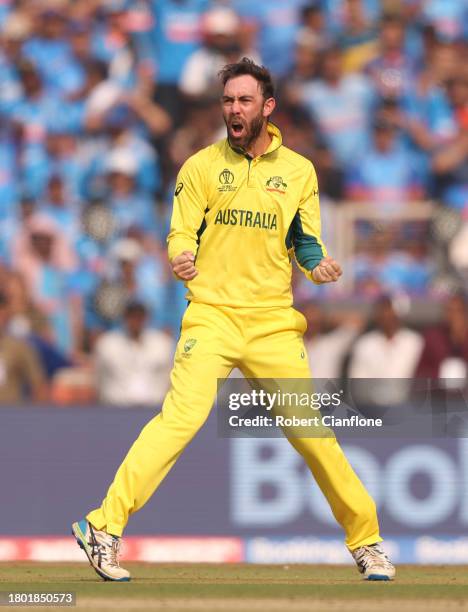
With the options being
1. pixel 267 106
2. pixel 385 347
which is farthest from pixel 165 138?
pixel 267 106

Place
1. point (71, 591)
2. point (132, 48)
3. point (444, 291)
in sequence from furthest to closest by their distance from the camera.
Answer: point (132, 48), point (444, 291), point (71, 591)

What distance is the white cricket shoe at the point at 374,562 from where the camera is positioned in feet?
20.2

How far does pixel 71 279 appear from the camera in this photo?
37.4 feet

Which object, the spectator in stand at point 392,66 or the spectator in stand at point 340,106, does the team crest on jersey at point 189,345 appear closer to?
the spectator in stand at point 340,106

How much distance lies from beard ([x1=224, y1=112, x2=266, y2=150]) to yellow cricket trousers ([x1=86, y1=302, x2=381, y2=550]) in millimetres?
700

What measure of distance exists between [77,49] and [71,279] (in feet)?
9.11

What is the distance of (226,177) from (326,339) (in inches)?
172

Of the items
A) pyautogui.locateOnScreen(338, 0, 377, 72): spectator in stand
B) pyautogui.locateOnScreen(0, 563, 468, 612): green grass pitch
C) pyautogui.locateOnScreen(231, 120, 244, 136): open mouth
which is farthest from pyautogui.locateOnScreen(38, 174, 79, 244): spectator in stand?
pyautogui.locateOnScreen(231, 120, 244, 136): open mouth

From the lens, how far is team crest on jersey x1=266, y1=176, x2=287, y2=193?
5.96 metres

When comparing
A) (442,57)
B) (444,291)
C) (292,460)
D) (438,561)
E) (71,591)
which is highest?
(442,57)

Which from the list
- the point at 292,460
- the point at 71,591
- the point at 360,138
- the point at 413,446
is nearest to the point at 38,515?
the point at 292,460

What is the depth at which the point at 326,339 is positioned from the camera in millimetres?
10188

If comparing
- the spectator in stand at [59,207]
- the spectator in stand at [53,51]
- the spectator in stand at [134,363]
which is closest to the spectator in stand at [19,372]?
the spectator in stand at [134,363]

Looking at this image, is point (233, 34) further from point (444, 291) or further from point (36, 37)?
point (444, 291)
